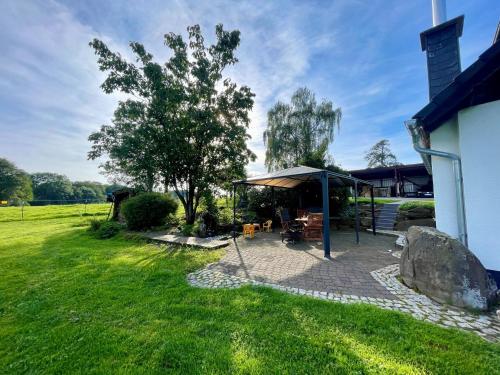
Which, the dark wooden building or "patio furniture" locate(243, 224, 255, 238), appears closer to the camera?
"patio furniture" locate(243, 224, 255, 238)

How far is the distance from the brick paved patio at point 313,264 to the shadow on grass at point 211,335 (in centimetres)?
82

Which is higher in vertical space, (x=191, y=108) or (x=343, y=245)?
(x=191, y=108)

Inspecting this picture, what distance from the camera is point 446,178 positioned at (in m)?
3.88

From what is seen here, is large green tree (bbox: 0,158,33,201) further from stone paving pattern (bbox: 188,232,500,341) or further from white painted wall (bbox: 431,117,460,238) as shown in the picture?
white painted wall (bbox: 431,117,460,238)

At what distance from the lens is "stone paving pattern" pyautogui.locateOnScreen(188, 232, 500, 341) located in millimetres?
2859

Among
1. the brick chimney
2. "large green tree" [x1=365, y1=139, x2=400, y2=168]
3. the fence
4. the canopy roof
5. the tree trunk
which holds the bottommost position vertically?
the fence

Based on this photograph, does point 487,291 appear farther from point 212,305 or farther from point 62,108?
point 62,108

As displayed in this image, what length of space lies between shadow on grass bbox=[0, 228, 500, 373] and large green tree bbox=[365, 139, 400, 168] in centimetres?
3875

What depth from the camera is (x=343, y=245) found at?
7.27m

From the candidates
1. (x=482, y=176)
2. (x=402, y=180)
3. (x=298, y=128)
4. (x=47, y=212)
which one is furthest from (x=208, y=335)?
(x=47, y=212)

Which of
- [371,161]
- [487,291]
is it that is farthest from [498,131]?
[371,161]

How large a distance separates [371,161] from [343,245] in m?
34.9

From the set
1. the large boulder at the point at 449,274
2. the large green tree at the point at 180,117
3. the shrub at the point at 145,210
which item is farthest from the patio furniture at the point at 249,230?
the large boulder at the point at 449,274

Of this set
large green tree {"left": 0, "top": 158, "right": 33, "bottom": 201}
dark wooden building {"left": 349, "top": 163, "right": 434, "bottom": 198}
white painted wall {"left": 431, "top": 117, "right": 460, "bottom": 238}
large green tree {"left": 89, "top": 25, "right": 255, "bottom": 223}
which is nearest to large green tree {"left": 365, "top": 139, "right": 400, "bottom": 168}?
dark wooden building {"left": 349, "top": 163, "right": 434, "bottom": 198}
